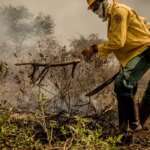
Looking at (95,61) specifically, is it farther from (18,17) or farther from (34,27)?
(18,17)

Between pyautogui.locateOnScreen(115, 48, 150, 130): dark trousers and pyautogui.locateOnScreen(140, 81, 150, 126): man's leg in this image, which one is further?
pyautogui.locateOnScreen(140, 81, 150, 126): man's leg

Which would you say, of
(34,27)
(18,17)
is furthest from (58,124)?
(18,17)

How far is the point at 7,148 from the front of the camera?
5.25 meters

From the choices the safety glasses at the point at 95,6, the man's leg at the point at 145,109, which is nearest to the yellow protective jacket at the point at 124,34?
the safety glasses at the point at 95,6

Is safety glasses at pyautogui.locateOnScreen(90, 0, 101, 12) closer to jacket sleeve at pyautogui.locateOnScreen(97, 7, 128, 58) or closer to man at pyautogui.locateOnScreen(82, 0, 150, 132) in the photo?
man at pyautogui.locateOnScreen(82, 0, 150, 132)

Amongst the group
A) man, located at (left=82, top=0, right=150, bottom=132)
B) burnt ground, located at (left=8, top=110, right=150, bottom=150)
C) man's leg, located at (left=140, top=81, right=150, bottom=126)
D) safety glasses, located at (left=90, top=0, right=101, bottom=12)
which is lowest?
burnt ground, located at (left=8, top=110, right=150, bottom=150)

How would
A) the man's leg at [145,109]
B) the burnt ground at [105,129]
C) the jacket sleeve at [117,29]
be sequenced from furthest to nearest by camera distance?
the man's leg at [145,109] < the jacket sleeve at [117,29] < the burnt ground at [105,129]

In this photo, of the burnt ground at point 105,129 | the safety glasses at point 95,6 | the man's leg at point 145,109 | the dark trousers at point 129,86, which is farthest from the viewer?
the man's leg at point 145,109

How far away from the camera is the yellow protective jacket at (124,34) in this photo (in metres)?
6.39

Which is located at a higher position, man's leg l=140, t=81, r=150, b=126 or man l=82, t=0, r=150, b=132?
man l=82, t=0, r=150, b=132

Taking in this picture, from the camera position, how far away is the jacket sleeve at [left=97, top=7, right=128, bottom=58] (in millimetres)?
6367

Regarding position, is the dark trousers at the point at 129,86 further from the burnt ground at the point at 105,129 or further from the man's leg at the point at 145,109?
the man's leg at the point at 145,109

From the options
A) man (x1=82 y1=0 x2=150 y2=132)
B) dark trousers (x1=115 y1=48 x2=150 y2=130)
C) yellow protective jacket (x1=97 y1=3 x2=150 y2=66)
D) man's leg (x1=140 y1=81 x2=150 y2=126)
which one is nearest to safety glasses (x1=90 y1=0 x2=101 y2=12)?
Answer: man (x1=82 y1=0 x2=150 y2=132)

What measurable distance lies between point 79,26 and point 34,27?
891 centimetres
